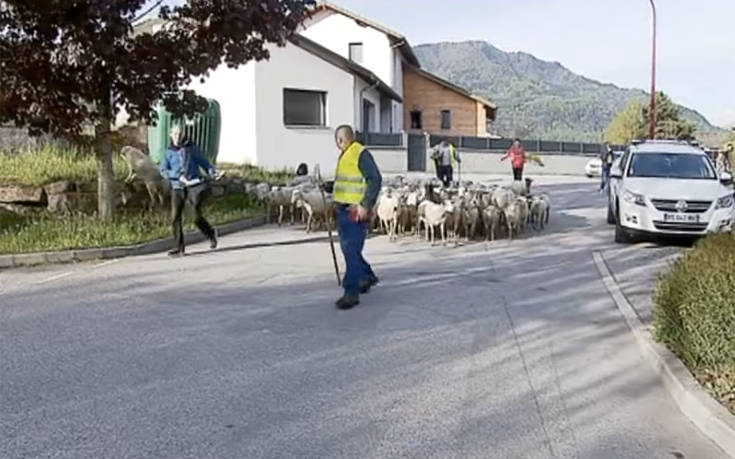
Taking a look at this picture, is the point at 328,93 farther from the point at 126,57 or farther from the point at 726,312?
the point at 726,312

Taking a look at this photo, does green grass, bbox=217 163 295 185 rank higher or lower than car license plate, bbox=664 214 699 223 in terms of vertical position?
higher

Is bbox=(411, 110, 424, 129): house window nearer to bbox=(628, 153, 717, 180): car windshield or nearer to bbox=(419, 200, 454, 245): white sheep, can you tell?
bbox=(628, 153, 717, 180): car windshield

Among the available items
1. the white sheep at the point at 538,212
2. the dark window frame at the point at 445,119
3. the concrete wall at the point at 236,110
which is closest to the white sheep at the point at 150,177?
the white sheep at the point at 538,212

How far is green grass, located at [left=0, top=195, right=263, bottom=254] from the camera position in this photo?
11.6m

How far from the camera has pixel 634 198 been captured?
1356cm

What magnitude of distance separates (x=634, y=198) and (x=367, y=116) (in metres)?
24.3

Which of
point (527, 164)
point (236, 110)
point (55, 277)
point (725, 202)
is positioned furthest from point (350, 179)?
point (527, 164)

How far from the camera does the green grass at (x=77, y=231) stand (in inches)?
455

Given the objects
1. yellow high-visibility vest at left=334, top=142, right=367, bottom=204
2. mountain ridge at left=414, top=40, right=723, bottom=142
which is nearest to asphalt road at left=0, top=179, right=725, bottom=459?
yellow high-visibility vest at left=334, top=142, right=367, bottom=204

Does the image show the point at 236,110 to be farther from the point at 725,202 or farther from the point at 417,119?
the point at 417,119

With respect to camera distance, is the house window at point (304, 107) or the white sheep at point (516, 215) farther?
the house window at point (304, 107)

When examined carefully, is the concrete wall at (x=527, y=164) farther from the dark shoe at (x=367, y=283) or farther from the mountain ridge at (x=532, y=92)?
the dark shoe at (x=367, y=283)

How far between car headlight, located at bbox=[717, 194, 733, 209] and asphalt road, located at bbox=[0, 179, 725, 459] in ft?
13.1

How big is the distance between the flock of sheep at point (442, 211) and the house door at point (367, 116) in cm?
1890
